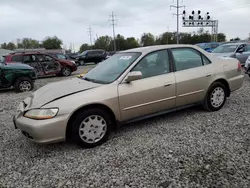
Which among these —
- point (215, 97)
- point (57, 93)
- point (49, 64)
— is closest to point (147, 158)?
point (57, 93)

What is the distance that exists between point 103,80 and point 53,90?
2.79ft

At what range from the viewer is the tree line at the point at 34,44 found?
287 feet

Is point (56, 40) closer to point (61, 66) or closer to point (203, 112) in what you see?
point (61, 66)

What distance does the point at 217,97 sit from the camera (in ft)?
15.4

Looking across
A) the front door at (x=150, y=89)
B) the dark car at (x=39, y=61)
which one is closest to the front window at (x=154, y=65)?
the front door at (x=150, y=89)

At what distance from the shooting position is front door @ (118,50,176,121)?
→ 11.8ft

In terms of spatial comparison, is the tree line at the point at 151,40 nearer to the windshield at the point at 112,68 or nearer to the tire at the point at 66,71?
the tire at the point at 66,71

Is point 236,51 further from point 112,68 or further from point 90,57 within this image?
point 90,57

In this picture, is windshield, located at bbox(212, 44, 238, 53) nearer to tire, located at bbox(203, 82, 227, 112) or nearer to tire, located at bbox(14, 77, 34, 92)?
tire, located at bbox(203, 82, 227, 112)

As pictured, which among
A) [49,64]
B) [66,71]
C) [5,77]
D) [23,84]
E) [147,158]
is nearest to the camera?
[147,158]

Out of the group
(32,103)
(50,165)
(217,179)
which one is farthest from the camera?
(32,103)

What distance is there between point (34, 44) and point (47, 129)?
9838cm

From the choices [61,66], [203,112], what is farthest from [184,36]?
[203,112]

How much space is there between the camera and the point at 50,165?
9.89 feet
